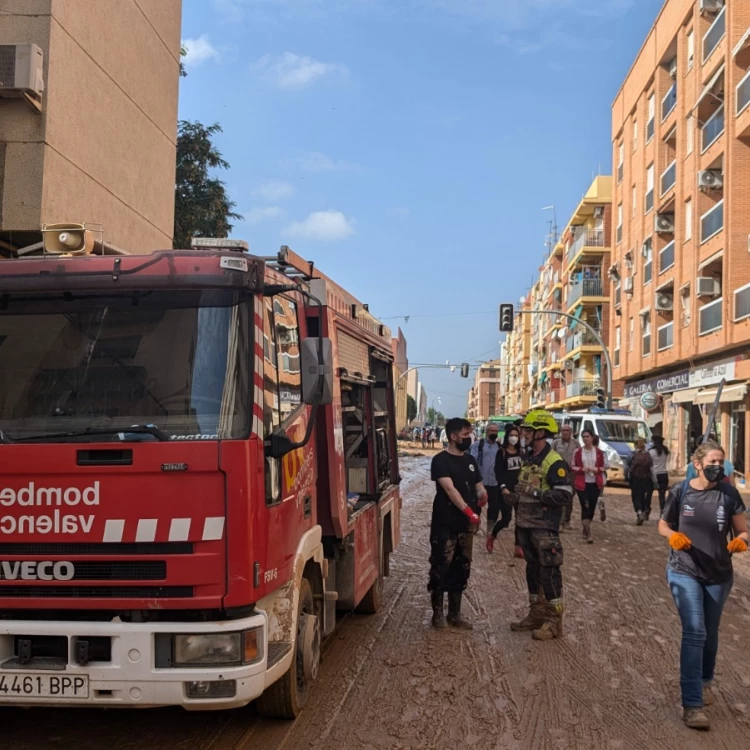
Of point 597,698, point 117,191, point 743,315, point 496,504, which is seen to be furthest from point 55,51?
point 743,315

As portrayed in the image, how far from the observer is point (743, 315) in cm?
2544

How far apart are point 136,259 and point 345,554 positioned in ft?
9.34

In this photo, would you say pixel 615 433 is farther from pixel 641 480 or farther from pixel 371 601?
pixel 371 601

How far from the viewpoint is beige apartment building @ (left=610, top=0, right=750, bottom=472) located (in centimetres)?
2661

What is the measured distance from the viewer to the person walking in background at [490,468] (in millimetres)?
12734

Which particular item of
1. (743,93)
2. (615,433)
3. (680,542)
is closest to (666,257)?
(743,93)

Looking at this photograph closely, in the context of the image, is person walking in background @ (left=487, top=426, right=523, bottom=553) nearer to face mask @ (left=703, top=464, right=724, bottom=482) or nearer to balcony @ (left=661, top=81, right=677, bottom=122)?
face mask @ (left=703, top=464, right=724, bottom=482)

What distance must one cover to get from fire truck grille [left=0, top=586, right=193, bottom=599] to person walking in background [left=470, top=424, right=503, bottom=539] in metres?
8.68

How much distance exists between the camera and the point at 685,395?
31453 mm

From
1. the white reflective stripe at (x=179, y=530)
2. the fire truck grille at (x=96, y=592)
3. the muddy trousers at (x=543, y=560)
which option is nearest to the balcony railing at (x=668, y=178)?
the muddy trousers at (x=543, y=560)

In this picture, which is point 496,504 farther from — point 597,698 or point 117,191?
point 117,191

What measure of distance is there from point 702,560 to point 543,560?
2.09 m

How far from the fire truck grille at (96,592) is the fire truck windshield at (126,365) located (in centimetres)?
72

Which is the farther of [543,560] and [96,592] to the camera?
[543,560]
